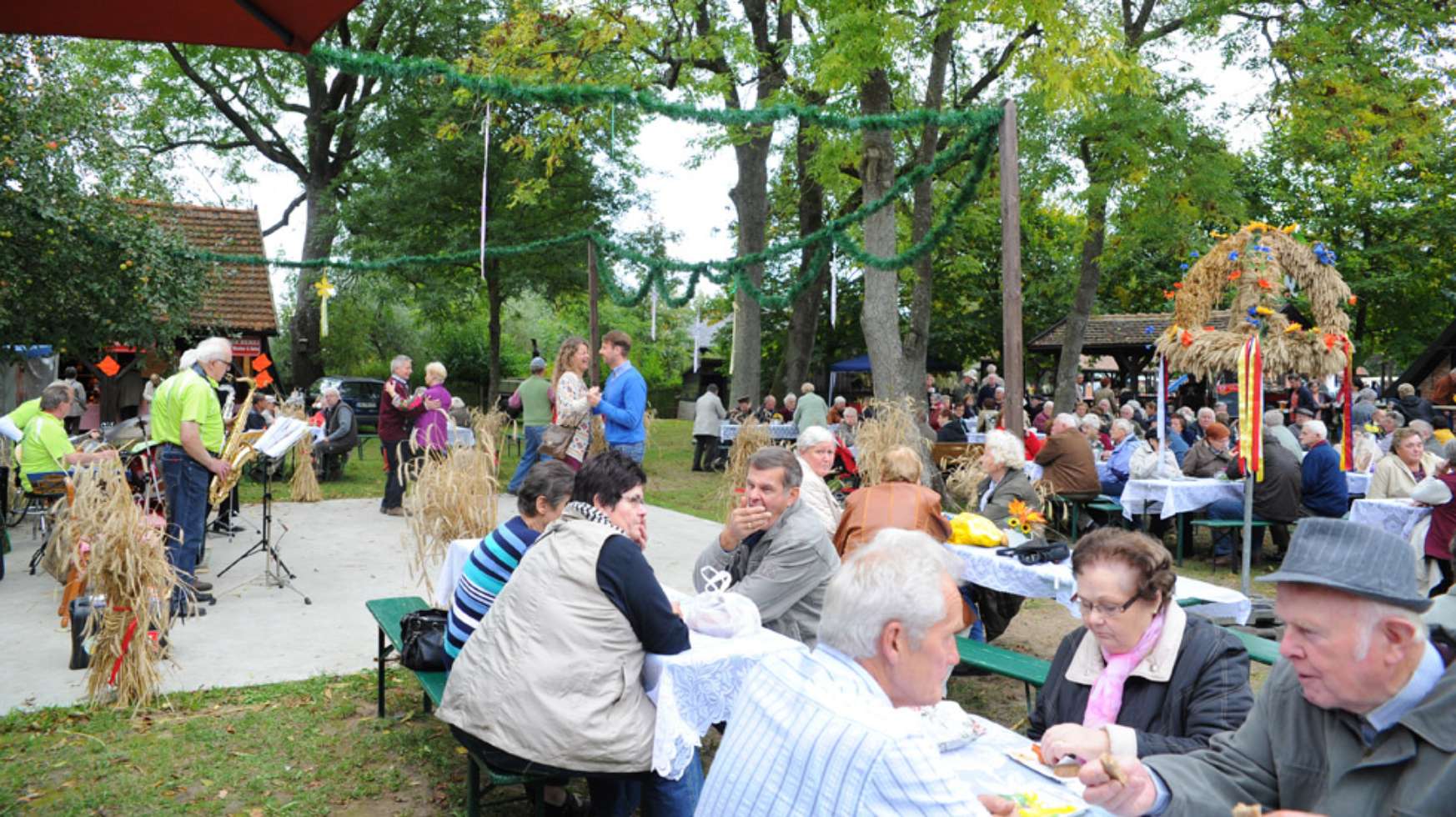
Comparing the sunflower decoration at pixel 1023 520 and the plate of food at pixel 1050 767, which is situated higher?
the plate of food at pixel 1050 767

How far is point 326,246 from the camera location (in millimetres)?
27688

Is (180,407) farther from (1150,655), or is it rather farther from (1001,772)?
(1150,655)

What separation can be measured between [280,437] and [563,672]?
485cm

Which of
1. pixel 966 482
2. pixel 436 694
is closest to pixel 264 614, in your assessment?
pixel 436 694

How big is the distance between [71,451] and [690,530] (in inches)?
230

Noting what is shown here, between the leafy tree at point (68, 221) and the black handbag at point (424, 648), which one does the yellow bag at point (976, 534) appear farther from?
the leafy tree at point (68, 221)

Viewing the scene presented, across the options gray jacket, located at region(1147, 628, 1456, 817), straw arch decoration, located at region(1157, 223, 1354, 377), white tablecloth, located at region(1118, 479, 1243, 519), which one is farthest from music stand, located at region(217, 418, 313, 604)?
straw arch decoration, located at region(1157, 223, 1354, 377)

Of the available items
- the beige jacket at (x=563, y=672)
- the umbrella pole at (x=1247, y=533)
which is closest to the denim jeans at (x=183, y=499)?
the beige jacket at (x=563, y=672)

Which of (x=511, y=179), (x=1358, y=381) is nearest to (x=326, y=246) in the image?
(x=511, y=179)

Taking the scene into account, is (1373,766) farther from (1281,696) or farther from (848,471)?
(848,471)

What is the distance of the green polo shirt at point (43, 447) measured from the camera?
834 cm

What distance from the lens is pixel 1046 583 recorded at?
5.55 m

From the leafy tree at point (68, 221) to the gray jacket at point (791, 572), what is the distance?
8.15 meters

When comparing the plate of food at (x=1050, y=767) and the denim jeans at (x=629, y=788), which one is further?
the denim jeans at (x=629, y=788)
